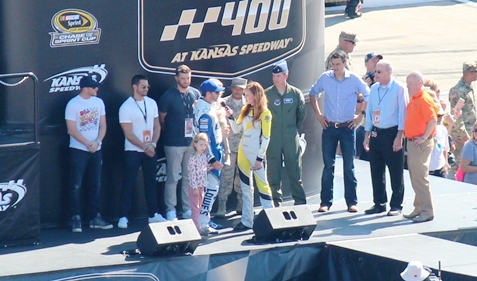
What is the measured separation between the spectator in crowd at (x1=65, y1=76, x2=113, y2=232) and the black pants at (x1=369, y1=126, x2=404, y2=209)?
3.17 meters

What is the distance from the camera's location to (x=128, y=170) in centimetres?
1177

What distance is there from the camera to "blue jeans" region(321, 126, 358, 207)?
41.3 ft

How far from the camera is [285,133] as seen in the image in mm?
12336

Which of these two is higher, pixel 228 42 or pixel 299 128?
pixel 228 42

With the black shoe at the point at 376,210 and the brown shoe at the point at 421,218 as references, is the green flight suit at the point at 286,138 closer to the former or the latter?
the black shoe at the point at 376,210

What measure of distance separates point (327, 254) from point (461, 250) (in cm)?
143

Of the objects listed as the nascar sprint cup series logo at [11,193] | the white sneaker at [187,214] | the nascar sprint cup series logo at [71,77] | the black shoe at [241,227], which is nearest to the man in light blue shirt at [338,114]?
the black shoe at [241,227]

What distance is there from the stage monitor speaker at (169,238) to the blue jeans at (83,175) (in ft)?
3.14

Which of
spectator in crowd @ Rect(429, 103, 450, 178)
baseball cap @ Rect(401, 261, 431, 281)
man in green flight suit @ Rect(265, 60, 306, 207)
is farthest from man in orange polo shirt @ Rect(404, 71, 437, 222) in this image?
baseball cap @ Rect(401, 261, 431, 281)

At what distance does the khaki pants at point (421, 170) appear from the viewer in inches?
485

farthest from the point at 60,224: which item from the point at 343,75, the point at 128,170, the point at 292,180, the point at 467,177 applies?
the point at 467,177

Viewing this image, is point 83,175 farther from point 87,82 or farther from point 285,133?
point 285,133

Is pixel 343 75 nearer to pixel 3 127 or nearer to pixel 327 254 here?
pixel 327 254

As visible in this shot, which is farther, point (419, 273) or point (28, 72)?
point (28, 72)
